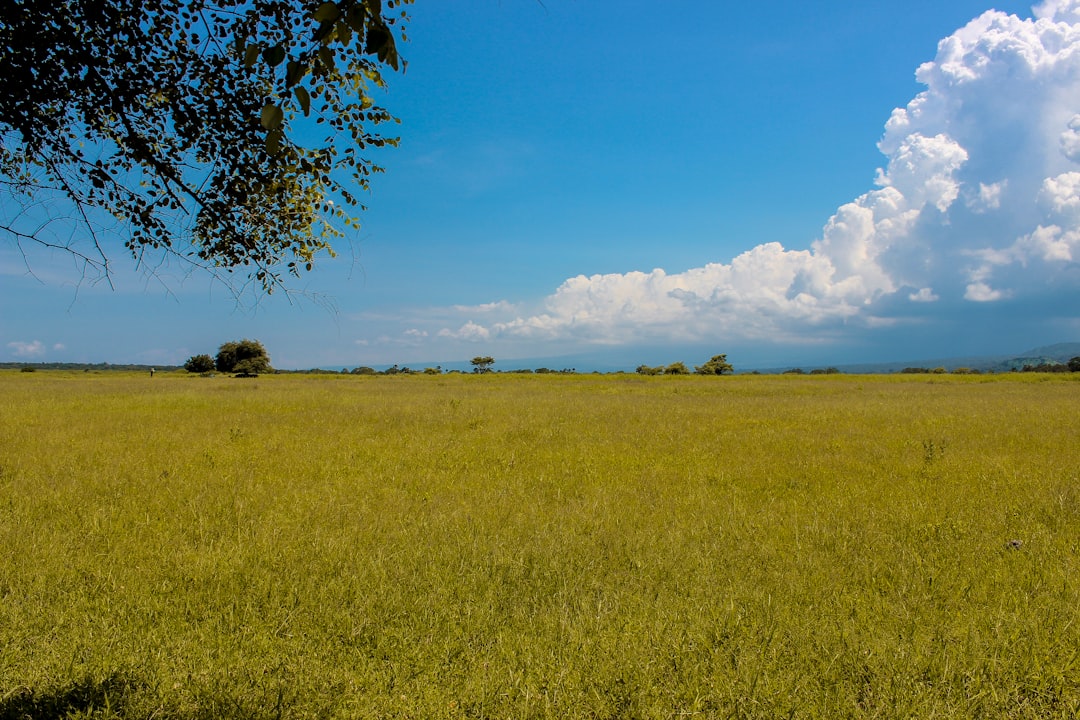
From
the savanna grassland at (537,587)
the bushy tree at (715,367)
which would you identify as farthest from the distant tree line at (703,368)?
the savanna grassland at (537,587)

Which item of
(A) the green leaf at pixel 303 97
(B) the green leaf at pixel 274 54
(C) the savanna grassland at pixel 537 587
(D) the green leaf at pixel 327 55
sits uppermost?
(D) the green leaf at pixel 327 55

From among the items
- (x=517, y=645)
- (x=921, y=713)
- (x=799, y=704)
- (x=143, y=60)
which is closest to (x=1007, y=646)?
(x=921, y=713)

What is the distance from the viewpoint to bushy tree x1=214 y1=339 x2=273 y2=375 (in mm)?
91625

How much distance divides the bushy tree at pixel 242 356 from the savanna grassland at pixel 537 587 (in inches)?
3453

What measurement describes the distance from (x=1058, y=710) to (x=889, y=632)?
43.6 inches

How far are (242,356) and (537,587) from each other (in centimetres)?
10753

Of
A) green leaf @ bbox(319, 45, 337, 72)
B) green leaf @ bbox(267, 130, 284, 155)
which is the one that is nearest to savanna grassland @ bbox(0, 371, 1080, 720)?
green leaf @ bbox(267, 130, 284, 155)

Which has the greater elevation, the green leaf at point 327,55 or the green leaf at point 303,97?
the green leaf at point 327,55

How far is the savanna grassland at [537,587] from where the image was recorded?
396 cm

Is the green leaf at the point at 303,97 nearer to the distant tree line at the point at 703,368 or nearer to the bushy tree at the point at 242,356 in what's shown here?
the distant tree line at the point at 703,368

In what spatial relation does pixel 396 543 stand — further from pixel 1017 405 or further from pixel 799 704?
pixel 1017 405

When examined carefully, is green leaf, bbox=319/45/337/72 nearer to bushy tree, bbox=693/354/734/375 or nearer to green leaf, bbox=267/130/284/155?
green leaf, bbox=267/130/284/155

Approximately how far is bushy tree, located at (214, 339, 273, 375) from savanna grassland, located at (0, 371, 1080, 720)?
Result: 87.7 m

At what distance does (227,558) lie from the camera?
247 inches
